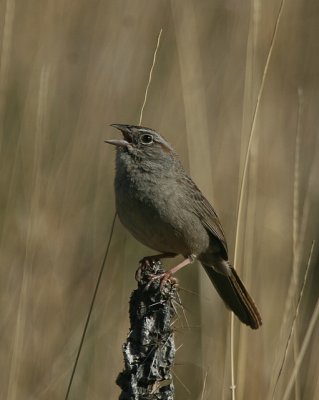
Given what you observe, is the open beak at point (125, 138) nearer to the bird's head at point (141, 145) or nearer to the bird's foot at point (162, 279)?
the bird's head at point (141, 145)

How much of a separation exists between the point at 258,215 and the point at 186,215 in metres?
1.53

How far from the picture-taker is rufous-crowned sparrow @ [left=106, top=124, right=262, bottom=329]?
525cm

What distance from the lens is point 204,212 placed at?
5.75 meters

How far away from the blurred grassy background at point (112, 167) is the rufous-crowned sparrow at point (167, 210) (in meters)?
0.17

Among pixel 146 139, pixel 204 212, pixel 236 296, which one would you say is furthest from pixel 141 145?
pixel 236 296

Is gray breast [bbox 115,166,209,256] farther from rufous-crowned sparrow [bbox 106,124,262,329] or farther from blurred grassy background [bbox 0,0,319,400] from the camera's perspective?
blurred grassy background [bbox 0,0,319,400]

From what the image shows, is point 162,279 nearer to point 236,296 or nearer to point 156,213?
point 156,213

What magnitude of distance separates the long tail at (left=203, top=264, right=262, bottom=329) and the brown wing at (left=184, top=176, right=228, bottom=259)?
0.16 m

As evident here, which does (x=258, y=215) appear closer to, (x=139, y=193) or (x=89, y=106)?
(x=89, y=106)

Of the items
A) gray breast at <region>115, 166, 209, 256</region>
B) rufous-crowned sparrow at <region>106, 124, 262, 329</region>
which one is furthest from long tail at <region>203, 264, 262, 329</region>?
gray breast at <region>115, 166, 209, 256</region>

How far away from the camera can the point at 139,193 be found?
5.27 metres

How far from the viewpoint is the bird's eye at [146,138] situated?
5.52 metres

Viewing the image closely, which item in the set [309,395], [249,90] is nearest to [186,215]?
[249,90]

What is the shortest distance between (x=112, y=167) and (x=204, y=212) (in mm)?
1294
